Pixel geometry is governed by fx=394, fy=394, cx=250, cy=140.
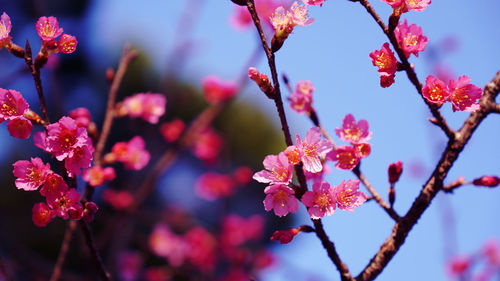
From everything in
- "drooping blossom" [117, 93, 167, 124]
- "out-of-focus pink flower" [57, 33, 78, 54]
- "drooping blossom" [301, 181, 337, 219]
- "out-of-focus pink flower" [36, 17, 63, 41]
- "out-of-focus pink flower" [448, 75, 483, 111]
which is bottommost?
"drooping blossom" [301, 181, 337, 219]

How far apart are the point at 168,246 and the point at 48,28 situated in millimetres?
3488

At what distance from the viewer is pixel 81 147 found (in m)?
1.00

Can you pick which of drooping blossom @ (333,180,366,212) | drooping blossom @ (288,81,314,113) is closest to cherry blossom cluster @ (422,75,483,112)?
drooping blossom @ (333,180,366,212)

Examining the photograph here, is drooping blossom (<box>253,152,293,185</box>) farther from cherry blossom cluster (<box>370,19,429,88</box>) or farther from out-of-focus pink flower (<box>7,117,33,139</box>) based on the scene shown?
out-of-focus pink flower (<box>7,117,33,139</box>)

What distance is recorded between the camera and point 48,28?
43.9 inches

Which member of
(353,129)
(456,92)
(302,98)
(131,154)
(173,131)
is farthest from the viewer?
(173,131)

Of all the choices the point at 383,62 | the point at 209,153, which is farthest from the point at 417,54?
the point at 209,153

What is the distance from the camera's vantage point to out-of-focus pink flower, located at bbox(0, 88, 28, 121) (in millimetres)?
1051

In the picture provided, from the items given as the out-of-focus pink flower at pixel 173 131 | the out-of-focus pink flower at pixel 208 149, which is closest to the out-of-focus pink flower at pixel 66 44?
the out-of-focus pink flower at pixel 173 131

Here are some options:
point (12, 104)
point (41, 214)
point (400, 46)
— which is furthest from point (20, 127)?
point (400, 46)

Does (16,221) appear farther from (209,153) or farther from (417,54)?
(417,54)

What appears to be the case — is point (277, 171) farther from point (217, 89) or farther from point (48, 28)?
point (217, 89)

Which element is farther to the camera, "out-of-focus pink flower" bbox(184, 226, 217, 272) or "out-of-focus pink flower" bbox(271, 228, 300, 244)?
"out-of-focus pink flower" bbox(184, 226, 217, 272)

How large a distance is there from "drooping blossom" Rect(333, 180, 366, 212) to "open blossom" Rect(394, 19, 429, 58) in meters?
0.39
